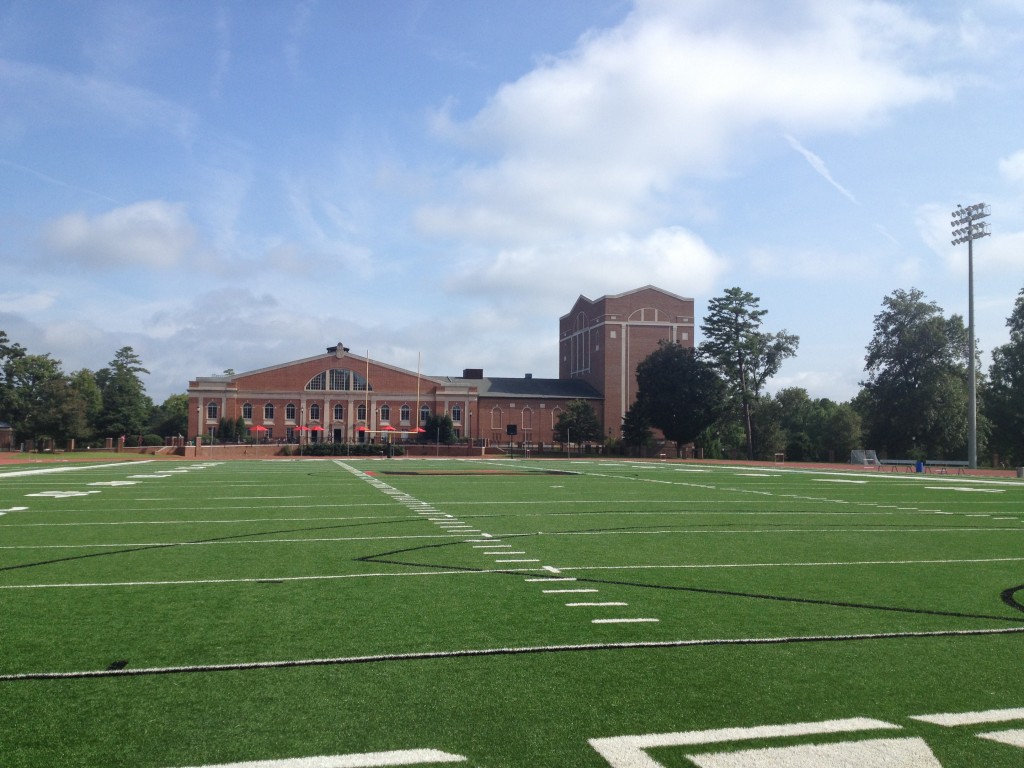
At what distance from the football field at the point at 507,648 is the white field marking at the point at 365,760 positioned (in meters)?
0.01

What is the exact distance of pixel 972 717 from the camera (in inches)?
173

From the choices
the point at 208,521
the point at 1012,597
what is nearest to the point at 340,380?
the point at 208,521

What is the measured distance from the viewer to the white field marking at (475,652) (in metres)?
4.98

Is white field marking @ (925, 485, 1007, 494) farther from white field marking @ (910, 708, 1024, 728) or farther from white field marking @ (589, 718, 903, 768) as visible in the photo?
white field marking @ (589, 718, 903, 768)

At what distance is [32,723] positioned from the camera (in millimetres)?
4152

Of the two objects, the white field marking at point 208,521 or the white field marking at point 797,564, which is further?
the white field marking at point 208,521

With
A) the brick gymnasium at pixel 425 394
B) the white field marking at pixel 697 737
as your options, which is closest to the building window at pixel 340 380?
the brick gymnasium at pixel 425 394

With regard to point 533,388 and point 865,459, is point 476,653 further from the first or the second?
point 533,388

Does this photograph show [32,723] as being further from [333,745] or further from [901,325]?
[901,325]

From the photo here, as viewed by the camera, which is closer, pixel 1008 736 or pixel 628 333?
pixel 1008 736

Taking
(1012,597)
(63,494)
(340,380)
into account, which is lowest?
(63,494)

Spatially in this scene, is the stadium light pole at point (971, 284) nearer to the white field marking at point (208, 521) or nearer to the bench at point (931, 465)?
the bench at point (931, 465)

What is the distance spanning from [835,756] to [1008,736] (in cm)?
98

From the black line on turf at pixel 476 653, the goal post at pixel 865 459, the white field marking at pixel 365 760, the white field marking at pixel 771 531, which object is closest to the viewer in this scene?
the white field marking at pixel 365 760
